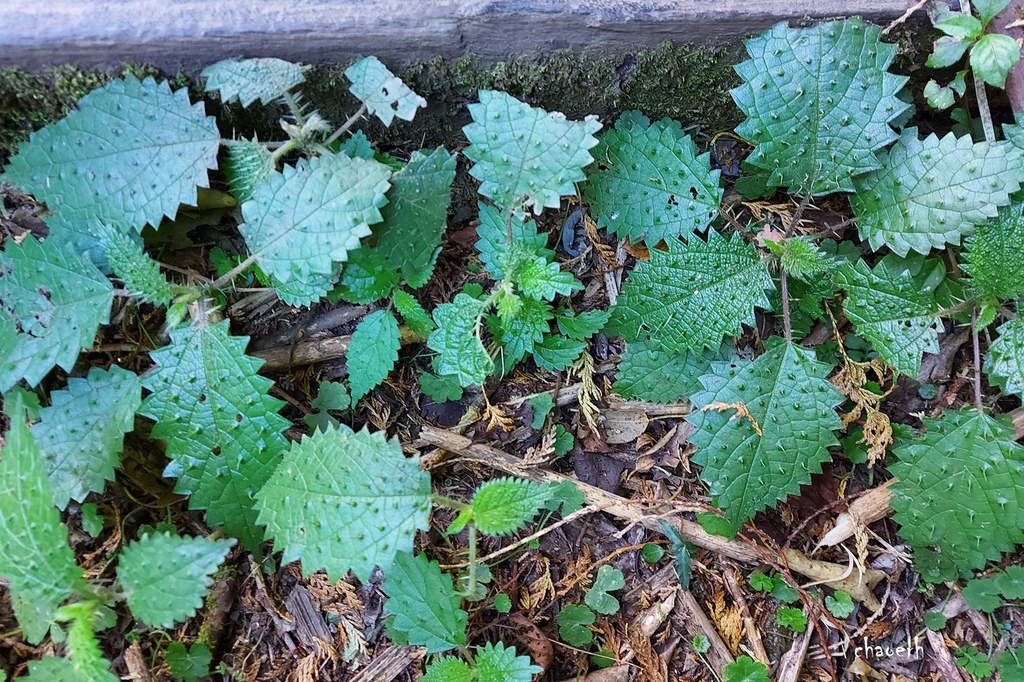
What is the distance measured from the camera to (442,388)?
231 centimetres

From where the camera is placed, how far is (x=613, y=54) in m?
2.11

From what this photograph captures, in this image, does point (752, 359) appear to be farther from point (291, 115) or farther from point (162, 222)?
point (162, 222)

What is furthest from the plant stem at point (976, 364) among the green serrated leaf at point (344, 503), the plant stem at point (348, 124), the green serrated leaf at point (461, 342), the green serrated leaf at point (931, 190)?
the plant stem at point (348, 124)

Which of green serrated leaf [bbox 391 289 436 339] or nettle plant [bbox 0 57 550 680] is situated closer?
nettle plant [bbox 0 57 550 680]

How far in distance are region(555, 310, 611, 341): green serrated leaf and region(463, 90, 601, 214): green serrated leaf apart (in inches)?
14.9

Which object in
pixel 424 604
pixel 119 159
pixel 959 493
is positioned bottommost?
pixel 424 604

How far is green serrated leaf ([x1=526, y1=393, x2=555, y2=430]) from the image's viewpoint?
234cm

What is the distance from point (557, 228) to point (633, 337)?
0.47 meters

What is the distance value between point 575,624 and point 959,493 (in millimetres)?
1294

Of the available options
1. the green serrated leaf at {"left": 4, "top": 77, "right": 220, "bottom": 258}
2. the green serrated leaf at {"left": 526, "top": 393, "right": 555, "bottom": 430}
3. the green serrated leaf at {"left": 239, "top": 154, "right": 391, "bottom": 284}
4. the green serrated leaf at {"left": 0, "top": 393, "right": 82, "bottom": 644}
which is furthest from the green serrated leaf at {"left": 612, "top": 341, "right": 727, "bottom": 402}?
the green serrated leaf at {"left": 0, "top": 393, "right": 82, "bottom": 644}

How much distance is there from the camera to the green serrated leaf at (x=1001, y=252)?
210 centimetres

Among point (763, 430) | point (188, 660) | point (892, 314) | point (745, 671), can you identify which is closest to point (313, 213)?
point (188, 660)

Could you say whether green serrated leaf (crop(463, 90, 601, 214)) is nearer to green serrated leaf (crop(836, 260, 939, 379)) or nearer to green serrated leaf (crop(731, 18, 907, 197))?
green serrated leaf (crop(731, 18, 907, 197))

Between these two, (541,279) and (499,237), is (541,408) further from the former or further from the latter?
(499,237)
